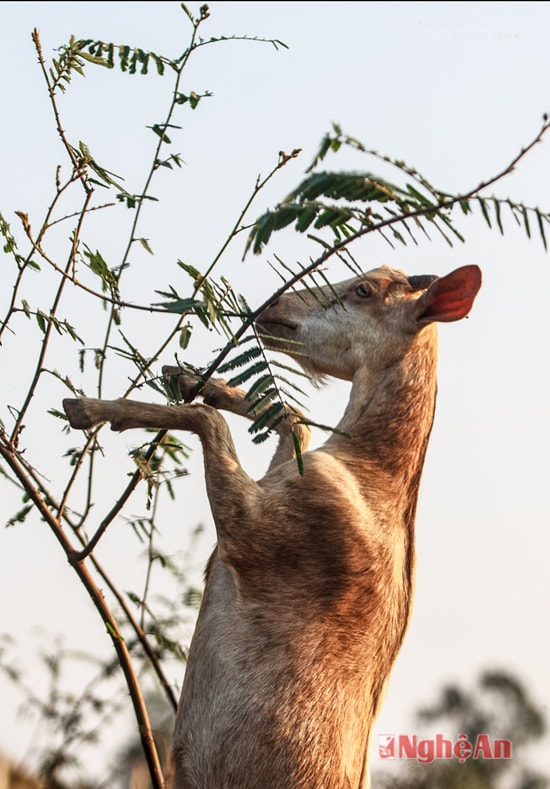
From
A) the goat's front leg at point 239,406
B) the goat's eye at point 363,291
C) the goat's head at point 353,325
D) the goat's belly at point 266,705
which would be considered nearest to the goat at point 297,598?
the goat's belly at point 266,705

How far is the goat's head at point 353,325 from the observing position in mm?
8062

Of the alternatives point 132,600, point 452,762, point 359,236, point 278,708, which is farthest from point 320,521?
point 452,762

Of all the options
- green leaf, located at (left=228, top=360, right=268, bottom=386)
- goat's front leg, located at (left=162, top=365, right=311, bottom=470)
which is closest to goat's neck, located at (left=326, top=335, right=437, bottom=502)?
goat's front leg, located at (left=162, top=365, right=311, bottom=470)

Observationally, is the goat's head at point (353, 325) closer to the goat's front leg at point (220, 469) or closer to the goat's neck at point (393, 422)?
the goat's neck at point (393, 422)

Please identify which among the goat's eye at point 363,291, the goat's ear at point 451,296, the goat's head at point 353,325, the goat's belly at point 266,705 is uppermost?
the goat's eye at point 363,291

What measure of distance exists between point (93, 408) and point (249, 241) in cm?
191

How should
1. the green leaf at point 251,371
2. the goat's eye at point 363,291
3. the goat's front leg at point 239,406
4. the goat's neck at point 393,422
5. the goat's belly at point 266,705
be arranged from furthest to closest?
the goat's eye at point 363,291 → the goat's front leg at point 239,406 → the goat's neck at point 393,422 → the goat's belly at point 266,705 → the green leaf at point 251,371

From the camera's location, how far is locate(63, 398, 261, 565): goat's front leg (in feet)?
22.2

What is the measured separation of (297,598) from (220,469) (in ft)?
2.52

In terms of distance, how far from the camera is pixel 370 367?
318 inches

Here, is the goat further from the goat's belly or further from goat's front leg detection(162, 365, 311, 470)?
goat's front leg detection(162, 365, 311, 470)

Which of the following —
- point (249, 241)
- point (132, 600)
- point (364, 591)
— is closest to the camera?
point (249, 241)

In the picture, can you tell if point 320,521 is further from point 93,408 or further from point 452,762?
point 452,762

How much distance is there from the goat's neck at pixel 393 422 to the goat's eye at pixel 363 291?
45 centimetres
